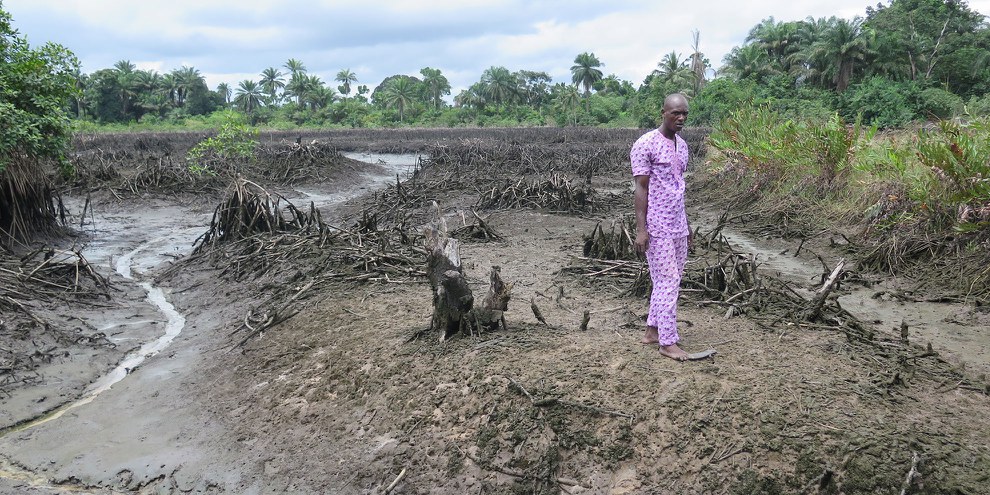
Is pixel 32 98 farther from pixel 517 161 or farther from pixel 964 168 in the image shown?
pixel 517 161

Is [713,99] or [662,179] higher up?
[713,99]

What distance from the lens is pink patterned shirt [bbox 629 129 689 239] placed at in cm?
411

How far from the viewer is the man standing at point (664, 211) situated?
13.5ft

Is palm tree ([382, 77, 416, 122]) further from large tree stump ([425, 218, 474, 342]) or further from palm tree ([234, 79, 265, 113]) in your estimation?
large tree stump ([425, 218, 474, 342])

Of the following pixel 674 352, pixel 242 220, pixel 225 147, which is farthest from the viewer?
pixel 225 147

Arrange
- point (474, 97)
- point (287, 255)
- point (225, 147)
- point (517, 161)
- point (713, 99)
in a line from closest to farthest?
point (287, 255) < point (225, 147) < point (517, 161) < point (713, 99) < point (474, 97)

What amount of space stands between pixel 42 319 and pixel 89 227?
288 inches

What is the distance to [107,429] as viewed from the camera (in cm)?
484

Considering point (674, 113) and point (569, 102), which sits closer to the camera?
point (674, 113)

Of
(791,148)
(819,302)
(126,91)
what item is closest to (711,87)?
(791,148)

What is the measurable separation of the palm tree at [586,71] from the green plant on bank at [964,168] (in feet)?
193

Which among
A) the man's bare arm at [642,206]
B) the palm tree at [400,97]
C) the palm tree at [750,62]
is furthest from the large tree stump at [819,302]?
the palm tree at [400,97]

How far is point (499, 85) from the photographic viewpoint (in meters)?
64.4

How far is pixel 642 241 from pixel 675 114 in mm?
805
